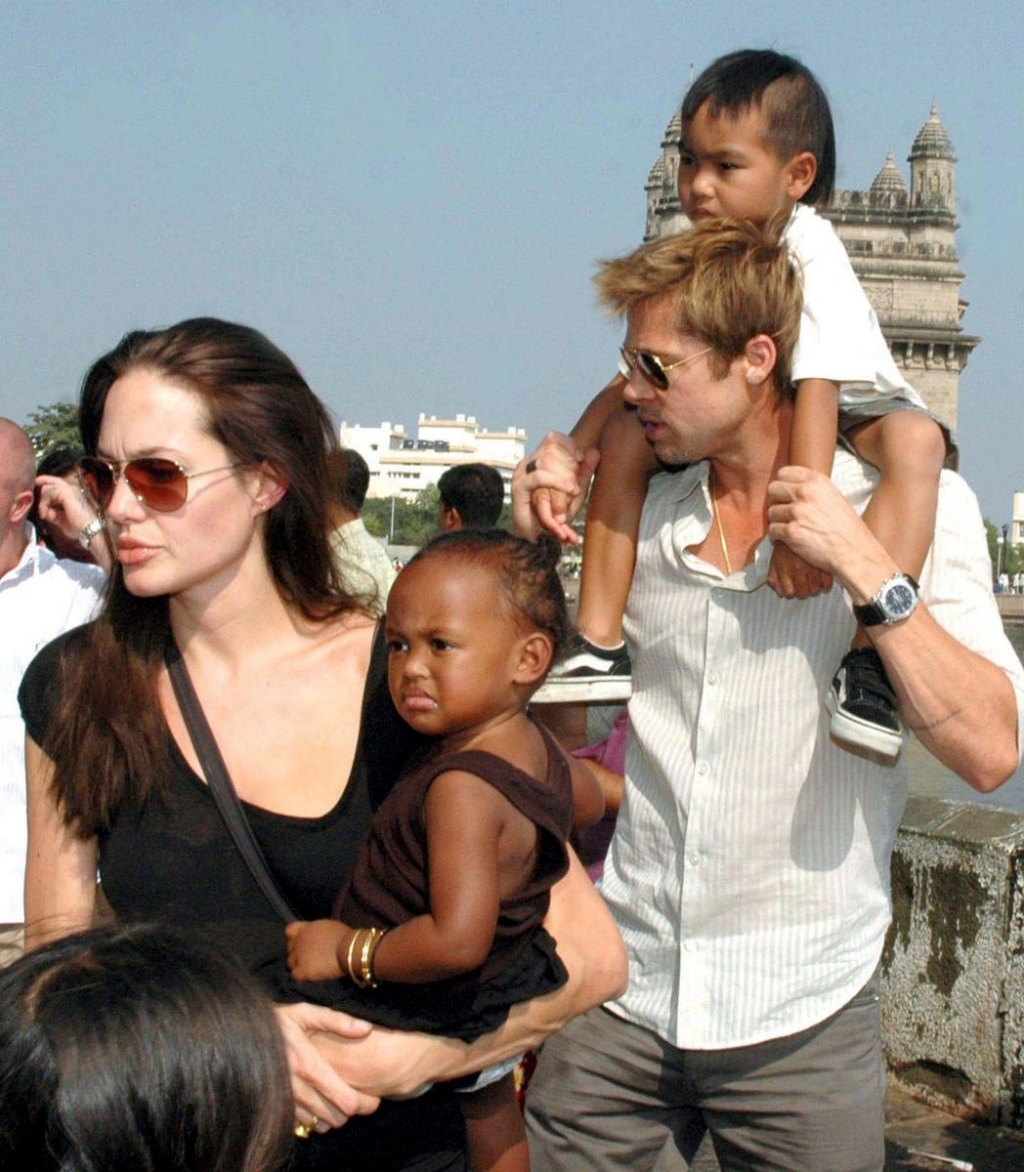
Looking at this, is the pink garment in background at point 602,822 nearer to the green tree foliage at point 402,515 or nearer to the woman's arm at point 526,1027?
the woman's arm at point 526,1027

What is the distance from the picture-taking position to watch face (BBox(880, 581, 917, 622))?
114 inches

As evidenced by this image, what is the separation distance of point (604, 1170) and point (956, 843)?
246 centimetres

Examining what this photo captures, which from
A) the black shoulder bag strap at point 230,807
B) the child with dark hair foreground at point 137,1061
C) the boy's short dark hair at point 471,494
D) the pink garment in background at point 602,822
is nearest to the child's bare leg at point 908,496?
the black shoulder bag strap at point 230,807

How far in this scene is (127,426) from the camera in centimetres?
289

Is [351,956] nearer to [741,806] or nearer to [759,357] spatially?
[741,806]

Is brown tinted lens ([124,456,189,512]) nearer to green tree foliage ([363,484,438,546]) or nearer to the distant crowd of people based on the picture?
the distant crowd of people

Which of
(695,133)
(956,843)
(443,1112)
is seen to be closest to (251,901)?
(443,1112)

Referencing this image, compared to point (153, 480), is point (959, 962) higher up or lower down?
lower down

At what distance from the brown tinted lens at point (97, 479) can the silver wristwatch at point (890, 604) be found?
1.22 meters

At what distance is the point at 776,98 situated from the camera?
3760 mm

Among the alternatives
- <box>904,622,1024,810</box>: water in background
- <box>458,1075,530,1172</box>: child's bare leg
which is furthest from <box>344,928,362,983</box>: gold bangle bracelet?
<box>904,622,1024,810</box>: water in background

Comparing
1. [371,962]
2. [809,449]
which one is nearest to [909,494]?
[809,449]

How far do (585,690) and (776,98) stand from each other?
132 centimetres

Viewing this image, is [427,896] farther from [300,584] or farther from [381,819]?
[300,584]
